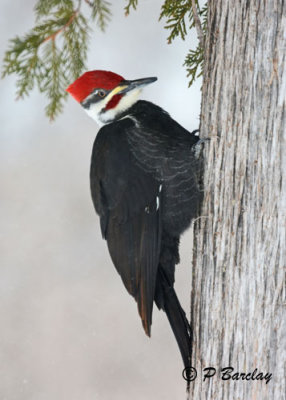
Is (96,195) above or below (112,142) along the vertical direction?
below

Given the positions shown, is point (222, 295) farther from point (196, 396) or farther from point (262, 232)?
point (196, 396)

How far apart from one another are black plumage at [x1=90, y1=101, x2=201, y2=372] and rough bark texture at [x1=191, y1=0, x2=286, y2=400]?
220 millimetres

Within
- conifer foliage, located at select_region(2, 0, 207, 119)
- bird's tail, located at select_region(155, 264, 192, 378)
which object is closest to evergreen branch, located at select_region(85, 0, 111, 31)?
conifer foliage, located at select_region(2, 0, 207, 119)

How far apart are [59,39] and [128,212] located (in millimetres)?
975

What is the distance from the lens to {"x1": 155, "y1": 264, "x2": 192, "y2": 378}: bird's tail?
2.24m

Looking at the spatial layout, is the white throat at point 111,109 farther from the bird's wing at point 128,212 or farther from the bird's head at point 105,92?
the bird's wing at point 128,212

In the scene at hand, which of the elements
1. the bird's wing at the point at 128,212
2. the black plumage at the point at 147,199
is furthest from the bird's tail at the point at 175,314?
the bird's wing at the point at 128,212

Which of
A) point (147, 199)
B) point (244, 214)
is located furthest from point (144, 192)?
point (244, 214)

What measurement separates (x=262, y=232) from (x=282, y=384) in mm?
511

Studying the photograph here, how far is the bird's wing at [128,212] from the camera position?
237cm

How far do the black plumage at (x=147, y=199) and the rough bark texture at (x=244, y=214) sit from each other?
0.22 metres

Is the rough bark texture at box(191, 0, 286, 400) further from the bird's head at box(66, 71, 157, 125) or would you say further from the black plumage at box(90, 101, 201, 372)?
the bird's head at box(66, 71, 157, 125)

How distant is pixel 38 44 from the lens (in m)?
2.71

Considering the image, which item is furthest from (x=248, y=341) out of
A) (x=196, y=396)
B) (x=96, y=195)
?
(x=96, y=195)
